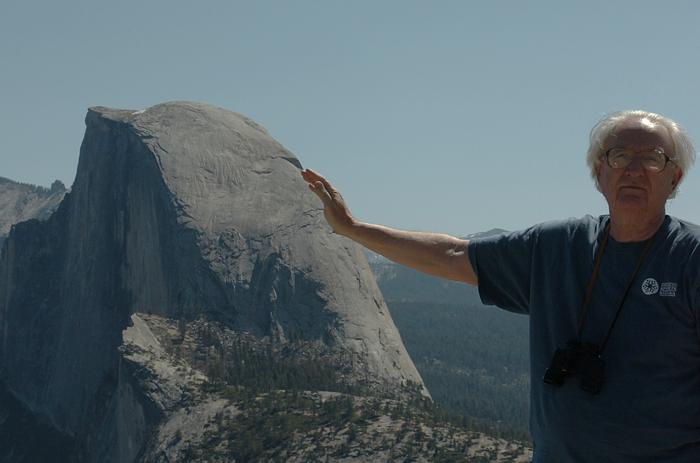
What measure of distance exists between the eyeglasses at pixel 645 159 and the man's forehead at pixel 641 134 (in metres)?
0.03

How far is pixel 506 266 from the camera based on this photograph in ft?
14.2

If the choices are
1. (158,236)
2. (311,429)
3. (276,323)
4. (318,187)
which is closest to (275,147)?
(158,236)

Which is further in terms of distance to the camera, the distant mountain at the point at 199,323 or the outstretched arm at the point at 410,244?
the distant mountain at the point at 199,323

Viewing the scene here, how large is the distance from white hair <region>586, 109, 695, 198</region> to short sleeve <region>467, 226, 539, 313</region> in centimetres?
43

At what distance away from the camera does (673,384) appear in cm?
363

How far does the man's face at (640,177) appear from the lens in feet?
12.8

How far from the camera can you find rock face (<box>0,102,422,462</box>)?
220ft

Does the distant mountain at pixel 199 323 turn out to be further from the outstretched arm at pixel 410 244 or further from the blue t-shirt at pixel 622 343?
the blue t-shirt at pixel 622 343

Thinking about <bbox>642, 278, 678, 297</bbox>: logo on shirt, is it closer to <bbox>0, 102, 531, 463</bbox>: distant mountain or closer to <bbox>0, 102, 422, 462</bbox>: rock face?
<bbox>0, 102, 531, 463</bbox>: distant mountain

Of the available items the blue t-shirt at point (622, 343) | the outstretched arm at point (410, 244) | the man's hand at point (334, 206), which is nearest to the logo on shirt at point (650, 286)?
the blue t-shirt at point (622, 343)

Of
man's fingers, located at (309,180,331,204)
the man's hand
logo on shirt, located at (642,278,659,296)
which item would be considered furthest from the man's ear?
man's fingers, located at (309,180,331,204)

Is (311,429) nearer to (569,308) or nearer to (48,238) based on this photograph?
(569,308)

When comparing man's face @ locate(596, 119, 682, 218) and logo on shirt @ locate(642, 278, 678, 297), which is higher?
man's face @ locate(596, 119, 682, 218)

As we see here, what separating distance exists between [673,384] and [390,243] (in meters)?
1.64
